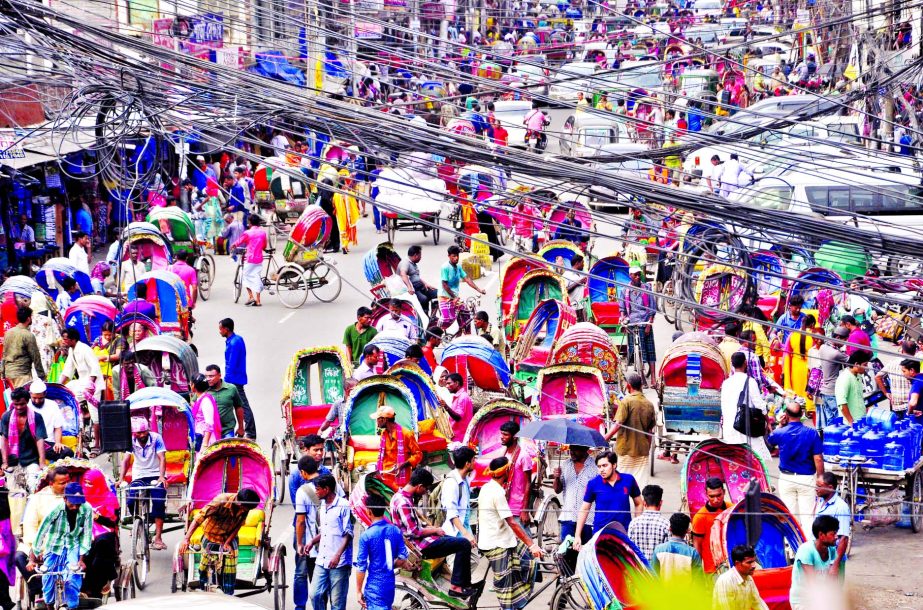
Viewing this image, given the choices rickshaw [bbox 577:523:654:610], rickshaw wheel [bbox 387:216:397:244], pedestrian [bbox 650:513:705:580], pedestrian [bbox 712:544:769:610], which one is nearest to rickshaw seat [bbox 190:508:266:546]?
rickshaw [bbox 577:523:654:610]

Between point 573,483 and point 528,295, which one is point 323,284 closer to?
point 528,295

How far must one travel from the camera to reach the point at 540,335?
763 inches

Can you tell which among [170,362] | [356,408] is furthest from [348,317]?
[356,408]

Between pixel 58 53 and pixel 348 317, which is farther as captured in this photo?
pixel 348 317

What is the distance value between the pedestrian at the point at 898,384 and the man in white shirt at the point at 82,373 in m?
8.46

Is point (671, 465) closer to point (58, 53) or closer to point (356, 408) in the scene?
point (356, 408)

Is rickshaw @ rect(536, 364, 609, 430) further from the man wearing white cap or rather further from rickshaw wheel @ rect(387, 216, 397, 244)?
rickshaw wheel @ rect(387, 216, 397, 244)

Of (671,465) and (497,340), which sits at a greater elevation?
(497,340)

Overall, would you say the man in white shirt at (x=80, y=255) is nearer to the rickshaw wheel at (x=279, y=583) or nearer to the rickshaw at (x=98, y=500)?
the rickshaw at (x=98, y=500)

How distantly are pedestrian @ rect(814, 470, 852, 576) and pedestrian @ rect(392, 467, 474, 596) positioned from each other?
2.78 metres

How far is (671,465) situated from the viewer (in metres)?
16.9

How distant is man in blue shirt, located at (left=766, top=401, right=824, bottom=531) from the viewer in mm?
13555

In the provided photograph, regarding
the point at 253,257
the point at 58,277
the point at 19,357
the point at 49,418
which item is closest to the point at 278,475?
the point at 49,418

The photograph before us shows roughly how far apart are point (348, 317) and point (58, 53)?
1192 cm
